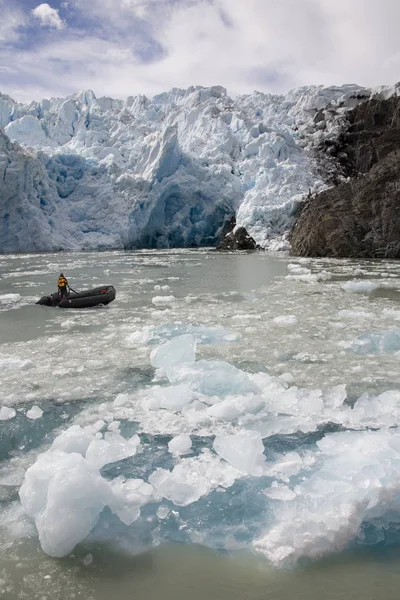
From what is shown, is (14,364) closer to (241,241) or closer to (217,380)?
(217,380)

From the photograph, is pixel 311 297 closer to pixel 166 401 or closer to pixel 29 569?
pixel 166 401

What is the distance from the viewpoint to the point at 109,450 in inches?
110

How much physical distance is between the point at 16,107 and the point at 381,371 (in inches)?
2152

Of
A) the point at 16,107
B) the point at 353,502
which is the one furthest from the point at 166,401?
the point at 16,107

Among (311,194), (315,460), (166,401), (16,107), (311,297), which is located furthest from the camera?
(16,107)

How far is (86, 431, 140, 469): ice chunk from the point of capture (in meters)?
2.72

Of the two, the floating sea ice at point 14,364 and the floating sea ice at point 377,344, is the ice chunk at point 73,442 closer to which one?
the floating sea ice at point 14,364

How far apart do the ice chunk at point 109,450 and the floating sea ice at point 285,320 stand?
4342mm

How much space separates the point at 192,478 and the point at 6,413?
6.24 feet

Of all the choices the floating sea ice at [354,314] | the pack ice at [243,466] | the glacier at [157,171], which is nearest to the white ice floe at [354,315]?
the floating sea ice at [354,314]

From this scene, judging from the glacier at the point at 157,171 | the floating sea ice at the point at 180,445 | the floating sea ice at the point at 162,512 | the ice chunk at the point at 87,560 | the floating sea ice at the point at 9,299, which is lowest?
the floating sea ice at the point at 9,299

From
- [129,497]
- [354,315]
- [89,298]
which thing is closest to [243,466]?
[129,497]

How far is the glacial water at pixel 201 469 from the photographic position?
1.99 metres

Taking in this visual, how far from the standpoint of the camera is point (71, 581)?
6.36 ft
